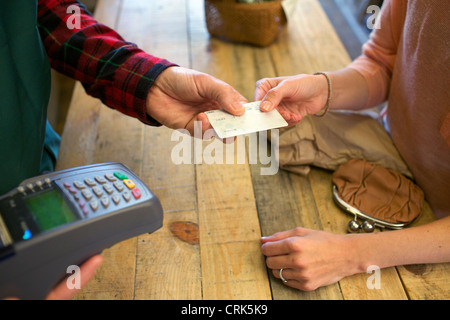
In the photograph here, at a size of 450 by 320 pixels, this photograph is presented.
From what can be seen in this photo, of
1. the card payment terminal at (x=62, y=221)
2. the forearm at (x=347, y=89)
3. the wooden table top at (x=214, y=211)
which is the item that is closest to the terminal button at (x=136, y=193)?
the card payment terminal at (x=62, y=221)

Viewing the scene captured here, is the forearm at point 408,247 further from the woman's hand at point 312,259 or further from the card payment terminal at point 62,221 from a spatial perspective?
the card payment terminal at point 62,221

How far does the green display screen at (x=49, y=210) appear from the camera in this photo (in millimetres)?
590

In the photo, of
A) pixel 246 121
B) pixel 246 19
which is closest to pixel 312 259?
pixel 246 121

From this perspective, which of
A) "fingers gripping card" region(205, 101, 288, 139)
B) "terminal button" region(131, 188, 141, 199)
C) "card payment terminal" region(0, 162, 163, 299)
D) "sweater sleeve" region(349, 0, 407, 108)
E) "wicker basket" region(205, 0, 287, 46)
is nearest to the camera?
"card payment terminal" region(0, 162, 163, 299)

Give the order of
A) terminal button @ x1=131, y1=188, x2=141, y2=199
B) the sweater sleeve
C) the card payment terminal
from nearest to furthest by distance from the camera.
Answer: the card payment terminal < terminal button @ x1=131, y1=188, x2=141, y2=199 < the sweater sleeve

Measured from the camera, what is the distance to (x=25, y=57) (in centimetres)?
75

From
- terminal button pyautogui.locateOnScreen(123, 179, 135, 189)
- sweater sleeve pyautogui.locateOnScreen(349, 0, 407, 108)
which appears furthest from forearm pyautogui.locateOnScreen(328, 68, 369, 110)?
terminal button pyautogui.locateOnScreen(123, 179, 135, 189)

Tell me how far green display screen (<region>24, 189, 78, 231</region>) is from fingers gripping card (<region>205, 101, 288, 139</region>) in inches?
11.9

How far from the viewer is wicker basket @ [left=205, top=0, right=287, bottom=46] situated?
1.33 meters

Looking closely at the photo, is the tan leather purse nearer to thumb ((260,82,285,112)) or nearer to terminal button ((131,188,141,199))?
thumb ((260,82,285,112))

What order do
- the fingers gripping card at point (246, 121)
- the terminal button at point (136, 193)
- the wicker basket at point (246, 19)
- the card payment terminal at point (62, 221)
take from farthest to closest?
the wicker basket at point (246, 19) → the fingers gripping card at point (246, 121) → the terminal button at point (136, 193) → the card payment terminal at point (62, 221)

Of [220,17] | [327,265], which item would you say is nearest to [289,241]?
[327,265]

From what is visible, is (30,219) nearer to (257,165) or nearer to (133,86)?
(133,86)

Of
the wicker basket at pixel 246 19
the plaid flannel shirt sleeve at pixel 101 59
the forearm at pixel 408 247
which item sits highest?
the plaid flannel shirt sleeve at pixel 101 59
